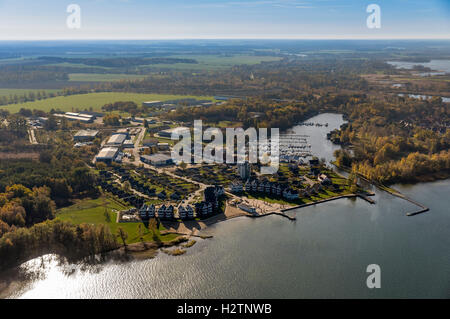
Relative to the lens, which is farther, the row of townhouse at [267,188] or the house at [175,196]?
the row of townhouse at [267,188]

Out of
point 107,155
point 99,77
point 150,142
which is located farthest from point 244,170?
point 99,77

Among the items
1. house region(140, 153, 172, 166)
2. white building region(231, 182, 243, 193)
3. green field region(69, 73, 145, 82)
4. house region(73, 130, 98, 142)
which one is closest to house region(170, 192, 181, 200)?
white building region(231, 182, 243, 193)

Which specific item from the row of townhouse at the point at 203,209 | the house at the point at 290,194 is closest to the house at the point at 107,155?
the row of townhouse at the point at 203,209

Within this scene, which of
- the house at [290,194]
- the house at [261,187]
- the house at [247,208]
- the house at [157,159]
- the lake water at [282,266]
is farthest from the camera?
the house at [157,159]

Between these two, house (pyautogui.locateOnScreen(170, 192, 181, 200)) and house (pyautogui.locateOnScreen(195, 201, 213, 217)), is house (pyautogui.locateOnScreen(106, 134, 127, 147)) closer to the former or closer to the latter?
house (pyautogui.locateOnScreen(170, 192, 181, 200))

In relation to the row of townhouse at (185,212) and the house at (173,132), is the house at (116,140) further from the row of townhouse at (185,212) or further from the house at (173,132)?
the row of townhouse at (185,212)

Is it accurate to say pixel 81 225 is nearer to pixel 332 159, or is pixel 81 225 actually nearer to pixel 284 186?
pixel 284 186
